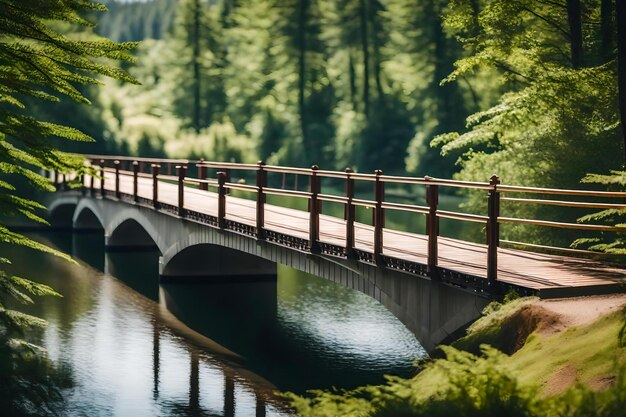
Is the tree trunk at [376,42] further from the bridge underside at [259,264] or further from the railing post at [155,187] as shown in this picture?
the railing post at [155,187]

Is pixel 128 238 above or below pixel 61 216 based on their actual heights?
below

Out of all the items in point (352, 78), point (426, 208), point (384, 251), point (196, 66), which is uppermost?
point (196, 66)

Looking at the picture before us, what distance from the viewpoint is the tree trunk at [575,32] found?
2418 centimetres

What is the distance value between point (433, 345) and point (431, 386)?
4.97 metres

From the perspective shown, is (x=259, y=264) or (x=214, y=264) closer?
(x=259, y=264)

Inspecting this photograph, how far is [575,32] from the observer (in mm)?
24328

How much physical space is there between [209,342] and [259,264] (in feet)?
22.7

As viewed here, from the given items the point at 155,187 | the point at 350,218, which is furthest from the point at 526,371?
the point at 155,187

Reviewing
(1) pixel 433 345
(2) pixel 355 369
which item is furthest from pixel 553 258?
(2) pixel 355 369

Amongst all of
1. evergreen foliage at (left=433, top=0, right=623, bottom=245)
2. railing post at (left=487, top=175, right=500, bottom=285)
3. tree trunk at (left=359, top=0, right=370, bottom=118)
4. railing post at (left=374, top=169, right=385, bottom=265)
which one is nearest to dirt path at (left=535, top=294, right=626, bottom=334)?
railing post at (left=487, top=175, right=500, bottom=285)

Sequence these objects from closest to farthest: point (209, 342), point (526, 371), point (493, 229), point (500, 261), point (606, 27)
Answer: point (526, 371), point (493, 229), point (500, 261), point (209, 342), point (606, 27)

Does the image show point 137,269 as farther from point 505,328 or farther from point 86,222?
point 505,328

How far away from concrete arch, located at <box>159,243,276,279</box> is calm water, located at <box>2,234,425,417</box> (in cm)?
33

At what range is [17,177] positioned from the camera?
149ft
